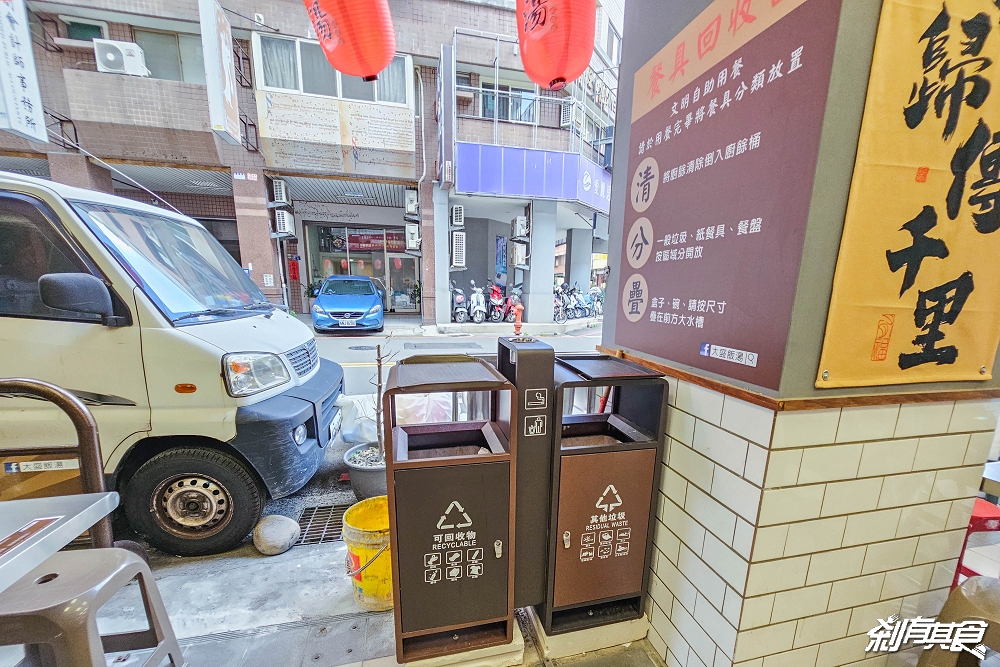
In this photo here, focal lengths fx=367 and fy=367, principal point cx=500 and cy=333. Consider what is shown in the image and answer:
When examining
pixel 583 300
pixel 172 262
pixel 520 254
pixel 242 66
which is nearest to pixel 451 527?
pixel 172 262

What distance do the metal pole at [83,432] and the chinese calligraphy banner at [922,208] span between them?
251 cm

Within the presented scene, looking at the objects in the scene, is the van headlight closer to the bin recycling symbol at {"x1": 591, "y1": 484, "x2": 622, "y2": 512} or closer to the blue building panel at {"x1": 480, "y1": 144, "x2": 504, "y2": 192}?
the bin recycling symbol at {"x1": 591, "y1": 484, "x2": 622, "y2": 512}

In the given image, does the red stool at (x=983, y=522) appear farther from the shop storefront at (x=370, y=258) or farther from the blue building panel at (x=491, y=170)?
the shop storefront at (x=370, y=258)

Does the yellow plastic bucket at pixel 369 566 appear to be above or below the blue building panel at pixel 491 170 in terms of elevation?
below

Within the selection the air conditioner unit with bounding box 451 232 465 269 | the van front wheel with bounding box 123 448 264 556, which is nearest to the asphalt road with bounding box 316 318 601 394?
the air conditioner unit with bounding box 451 232 465 269

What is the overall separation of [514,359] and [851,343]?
118cm

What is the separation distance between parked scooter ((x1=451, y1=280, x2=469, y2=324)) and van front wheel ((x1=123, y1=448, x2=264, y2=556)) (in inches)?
353

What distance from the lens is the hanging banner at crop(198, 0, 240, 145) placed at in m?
6.45

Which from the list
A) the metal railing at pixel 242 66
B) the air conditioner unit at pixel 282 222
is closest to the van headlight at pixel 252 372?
the air conditioner unit at pixel 282 222

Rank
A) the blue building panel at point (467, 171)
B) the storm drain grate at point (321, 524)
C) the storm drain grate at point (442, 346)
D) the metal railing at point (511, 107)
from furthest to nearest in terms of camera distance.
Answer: the metal railing at point (511, 107) → the blue building panel at point (467, 171) → the storm drain grate at point (442, 346) → the storm drain grate at point (321, 524)

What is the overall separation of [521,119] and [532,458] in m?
11.2

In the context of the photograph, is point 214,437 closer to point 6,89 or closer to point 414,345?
point 414,345

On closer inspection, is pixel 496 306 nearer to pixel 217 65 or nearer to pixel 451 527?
pixel 217 65

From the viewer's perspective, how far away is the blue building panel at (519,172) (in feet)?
30.6
